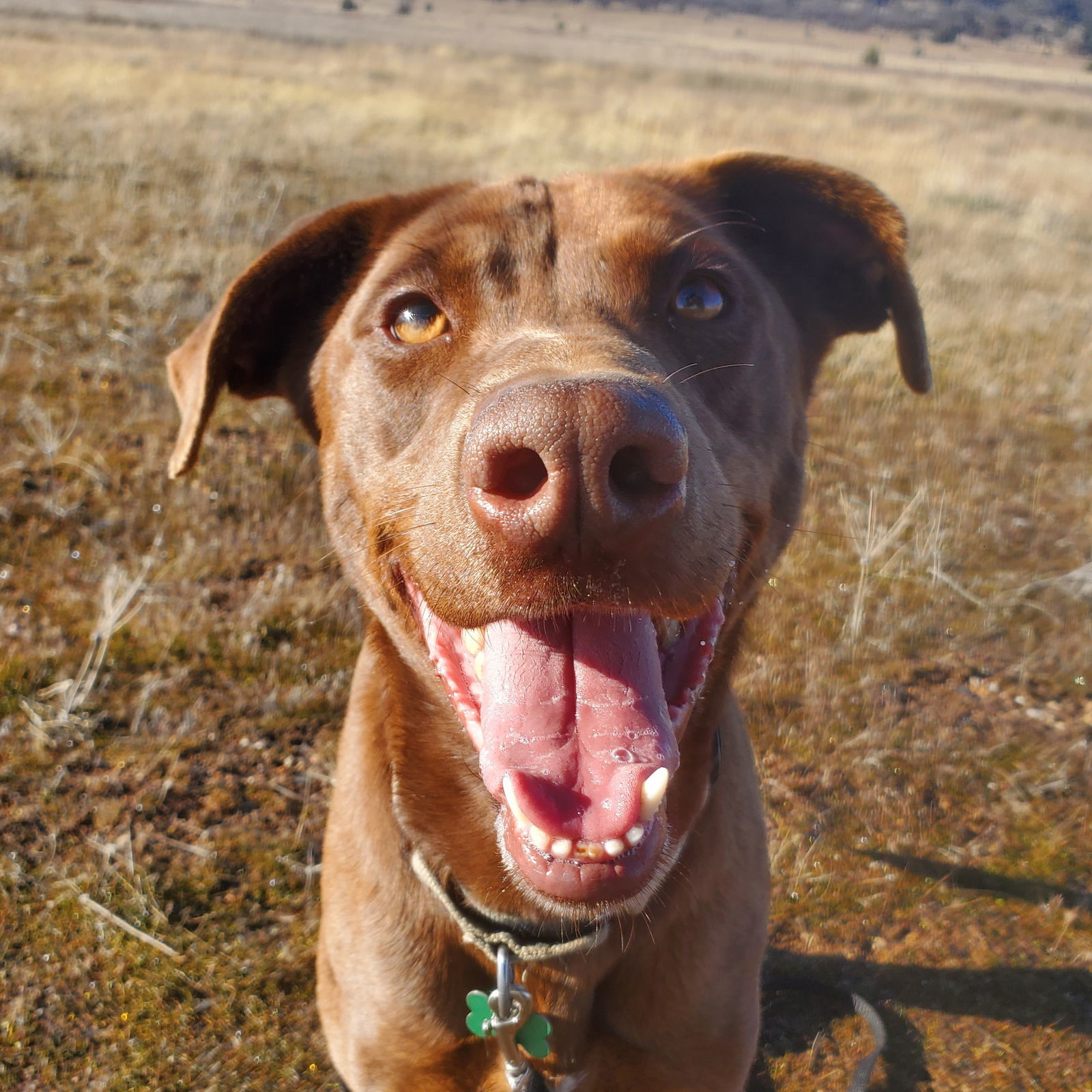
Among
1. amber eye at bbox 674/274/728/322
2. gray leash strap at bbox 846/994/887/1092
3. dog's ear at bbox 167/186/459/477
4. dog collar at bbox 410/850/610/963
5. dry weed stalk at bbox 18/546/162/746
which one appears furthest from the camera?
dry weed stalk at bbox 18/546/162/746

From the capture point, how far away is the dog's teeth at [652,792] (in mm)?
1510

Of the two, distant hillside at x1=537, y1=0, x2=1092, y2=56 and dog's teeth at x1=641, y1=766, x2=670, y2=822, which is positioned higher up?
distant hillside at x1=537, y1=0, x2=1092, y2=56

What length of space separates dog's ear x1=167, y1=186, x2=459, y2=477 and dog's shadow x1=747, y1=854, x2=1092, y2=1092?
216 cm

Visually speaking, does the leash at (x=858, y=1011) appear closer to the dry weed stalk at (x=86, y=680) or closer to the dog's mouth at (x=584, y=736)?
the dog's mouth at (x=584, y=736)

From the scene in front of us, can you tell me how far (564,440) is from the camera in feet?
4.03

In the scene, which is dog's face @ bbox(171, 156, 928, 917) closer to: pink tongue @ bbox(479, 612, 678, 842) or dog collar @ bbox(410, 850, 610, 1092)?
pink tongue @ bbox(479, 612, 678, 842)

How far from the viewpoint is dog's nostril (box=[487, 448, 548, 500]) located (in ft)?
4.25

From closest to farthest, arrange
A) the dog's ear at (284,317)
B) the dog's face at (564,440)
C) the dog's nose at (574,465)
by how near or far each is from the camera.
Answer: the dog's nose at (574,465) < the dog's face at (564,440) < the dog's ear at (284,317)

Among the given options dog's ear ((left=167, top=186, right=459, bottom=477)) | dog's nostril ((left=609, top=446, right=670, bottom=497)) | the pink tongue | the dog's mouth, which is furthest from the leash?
dog's ear ((left=167, top=186, right=459, bottom=477))

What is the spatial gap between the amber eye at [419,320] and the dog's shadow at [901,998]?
214 cm

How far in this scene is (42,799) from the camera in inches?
122

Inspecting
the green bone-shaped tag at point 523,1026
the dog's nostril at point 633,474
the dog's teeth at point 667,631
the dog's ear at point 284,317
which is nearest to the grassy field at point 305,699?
the green bone-shaped tag at point 523,1026

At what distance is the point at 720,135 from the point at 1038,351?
10644 mm

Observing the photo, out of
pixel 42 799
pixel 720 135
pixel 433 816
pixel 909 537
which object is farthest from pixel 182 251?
pixel 720 135
